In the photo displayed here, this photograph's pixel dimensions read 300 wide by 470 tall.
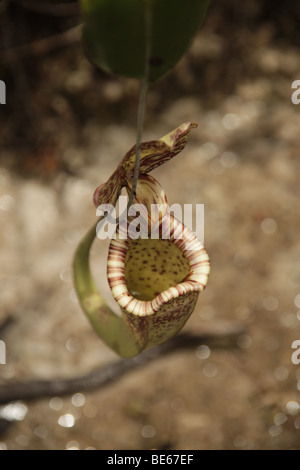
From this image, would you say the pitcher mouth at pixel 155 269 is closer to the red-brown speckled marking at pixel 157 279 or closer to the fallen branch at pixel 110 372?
the red-brown speckled marking at pixel 157 279

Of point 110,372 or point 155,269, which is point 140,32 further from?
point 110,372

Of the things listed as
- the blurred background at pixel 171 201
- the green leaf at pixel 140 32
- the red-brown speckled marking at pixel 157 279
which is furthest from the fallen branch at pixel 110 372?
the green leaf at pixel 140 32

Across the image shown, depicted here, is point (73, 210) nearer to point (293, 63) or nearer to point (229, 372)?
point (229, 372)

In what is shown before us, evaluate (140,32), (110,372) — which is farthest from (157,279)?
(110,372)

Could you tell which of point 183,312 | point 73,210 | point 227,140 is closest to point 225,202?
point 227,140

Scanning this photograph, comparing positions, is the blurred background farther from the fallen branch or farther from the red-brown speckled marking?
the red-brown speckled marking
